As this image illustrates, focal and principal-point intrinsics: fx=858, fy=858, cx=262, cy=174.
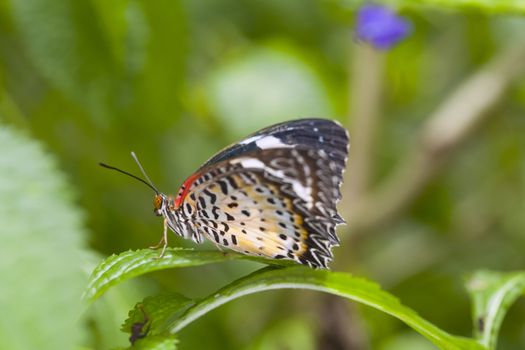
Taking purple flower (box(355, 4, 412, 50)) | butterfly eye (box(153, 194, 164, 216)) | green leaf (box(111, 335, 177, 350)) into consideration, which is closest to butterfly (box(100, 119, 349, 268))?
butterfly eye (box(153, 194, 164, 216))

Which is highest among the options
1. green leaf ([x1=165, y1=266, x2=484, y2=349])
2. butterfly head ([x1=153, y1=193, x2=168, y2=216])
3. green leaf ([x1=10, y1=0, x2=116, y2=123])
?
green leaf ([x1=10, y1=0, x2=116, y2=123])

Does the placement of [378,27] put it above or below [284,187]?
above

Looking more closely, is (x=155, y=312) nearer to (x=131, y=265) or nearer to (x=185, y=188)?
(x=131, y=265)

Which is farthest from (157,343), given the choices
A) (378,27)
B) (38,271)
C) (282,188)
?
(378,27)

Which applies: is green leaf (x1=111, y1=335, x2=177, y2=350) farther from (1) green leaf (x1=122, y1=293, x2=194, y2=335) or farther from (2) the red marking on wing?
(2) the red marking on wing

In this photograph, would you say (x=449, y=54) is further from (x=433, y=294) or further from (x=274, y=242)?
(x=274, y=242)
